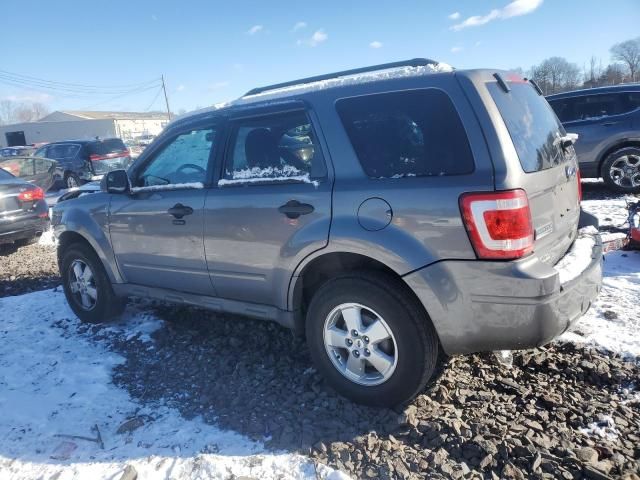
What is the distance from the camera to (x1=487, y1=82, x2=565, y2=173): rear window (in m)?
2.55

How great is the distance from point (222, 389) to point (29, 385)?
1.54 m

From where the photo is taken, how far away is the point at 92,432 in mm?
2932

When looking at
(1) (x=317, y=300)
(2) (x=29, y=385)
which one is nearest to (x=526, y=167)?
(1) (x=317, y=300)

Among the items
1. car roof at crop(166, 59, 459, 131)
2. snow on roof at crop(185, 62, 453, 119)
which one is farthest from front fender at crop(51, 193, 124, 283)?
snow on roof at crop(185, 62, 453, 119)

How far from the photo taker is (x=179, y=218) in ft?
11.7

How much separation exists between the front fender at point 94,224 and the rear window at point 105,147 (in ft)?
44.4

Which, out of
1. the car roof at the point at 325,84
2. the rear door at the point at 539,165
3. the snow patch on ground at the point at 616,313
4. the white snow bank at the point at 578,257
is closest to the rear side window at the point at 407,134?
the car roof at the point at 325,84

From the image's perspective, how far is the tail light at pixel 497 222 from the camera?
2.34m

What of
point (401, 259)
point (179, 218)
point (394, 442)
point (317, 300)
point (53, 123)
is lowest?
point (394, 442)

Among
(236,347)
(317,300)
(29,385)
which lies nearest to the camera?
(317,300)

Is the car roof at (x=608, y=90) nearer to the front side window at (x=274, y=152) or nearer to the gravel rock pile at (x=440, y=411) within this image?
the gravel rock pile at (x=440, y=411)

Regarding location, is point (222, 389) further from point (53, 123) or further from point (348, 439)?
point (53, 123)

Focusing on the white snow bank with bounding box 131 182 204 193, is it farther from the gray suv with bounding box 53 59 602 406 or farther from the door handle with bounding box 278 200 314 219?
the door handle with bounding box 278 200 314 219

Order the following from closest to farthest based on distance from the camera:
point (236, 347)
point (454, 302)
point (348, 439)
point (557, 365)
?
point (454, 302) → point (348, 439) → point (557, 365) → point (236, 347)
